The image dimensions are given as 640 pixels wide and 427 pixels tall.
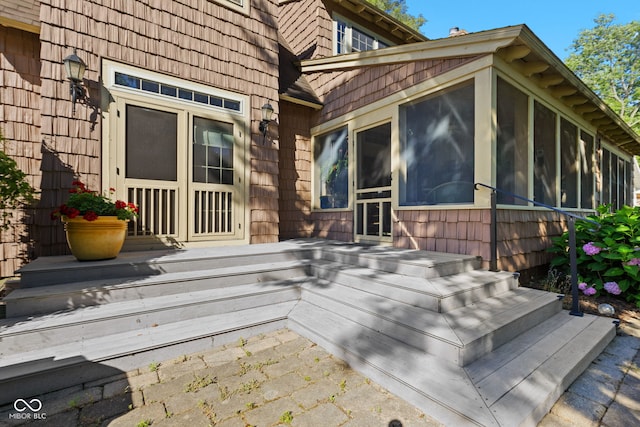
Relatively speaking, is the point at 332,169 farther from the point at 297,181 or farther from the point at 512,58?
the point at 512,58

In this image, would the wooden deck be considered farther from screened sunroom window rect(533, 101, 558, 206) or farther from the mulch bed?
screened sunroom window rect(533, 101, 558, 206)

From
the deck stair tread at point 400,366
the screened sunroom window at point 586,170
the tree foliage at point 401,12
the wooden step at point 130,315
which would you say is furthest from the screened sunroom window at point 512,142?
the tree foliage at point 401,12

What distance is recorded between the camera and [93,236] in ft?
9.68

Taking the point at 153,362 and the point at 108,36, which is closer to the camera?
the point at 153,362

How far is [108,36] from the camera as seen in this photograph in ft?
12.3

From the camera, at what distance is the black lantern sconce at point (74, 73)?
3338 millimetres

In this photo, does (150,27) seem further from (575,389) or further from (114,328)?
(575,389)

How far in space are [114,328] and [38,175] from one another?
2.80 metres

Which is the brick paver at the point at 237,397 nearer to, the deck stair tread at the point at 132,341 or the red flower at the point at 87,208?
the deck stair tread at the point at 132,341

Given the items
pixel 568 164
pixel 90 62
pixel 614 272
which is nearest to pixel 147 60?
pixel 90 62

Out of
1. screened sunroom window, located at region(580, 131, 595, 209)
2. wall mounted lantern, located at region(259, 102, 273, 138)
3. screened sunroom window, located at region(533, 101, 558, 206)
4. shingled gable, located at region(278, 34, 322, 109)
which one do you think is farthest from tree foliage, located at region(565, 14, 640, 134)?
wall mounted lantern, located at region(259, 102, 273, 138)

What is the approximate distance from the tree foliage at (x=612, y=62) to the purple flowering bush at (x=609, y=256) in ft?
68.6

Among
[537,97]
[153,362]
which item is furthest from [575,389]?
[537,97]

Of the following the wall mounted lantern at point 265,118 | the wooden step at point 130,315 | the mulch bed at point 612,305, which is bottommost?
the mulch bed at point 612,305
